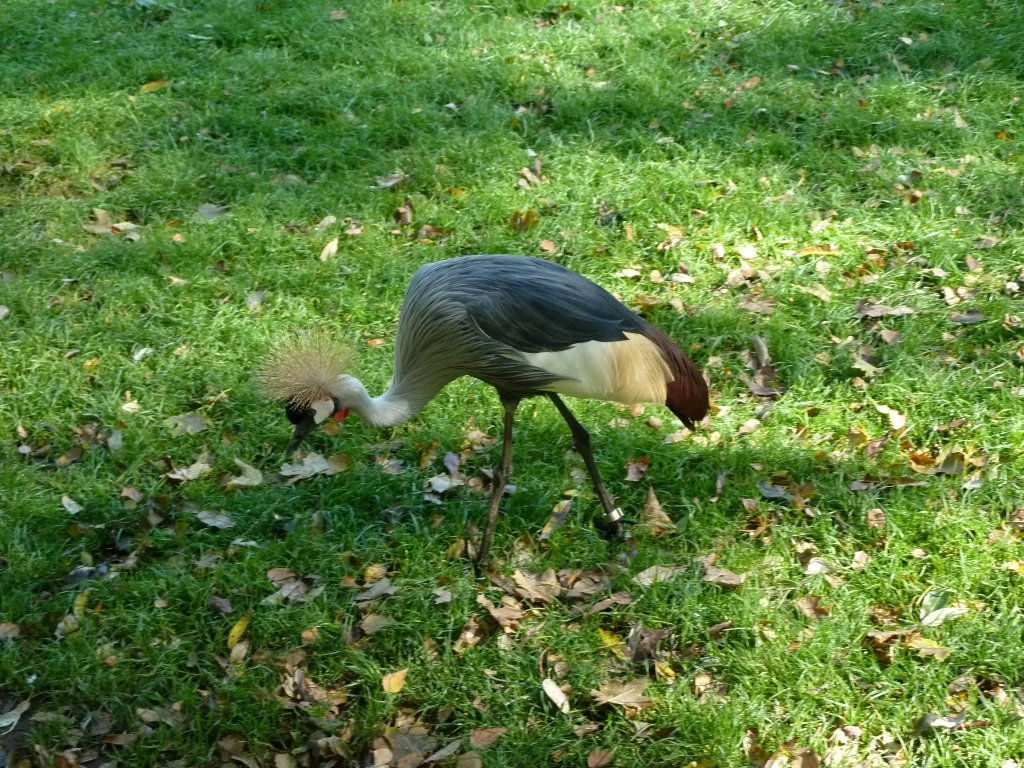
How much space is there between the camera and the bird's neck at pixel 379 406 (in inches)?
147

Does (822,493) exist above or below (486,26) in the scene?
below

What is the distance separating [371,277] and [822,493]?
9.16 feet

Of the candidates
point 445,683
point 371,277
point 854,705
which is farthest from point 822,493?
point 371,277

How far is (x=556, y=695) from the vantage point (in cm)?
348

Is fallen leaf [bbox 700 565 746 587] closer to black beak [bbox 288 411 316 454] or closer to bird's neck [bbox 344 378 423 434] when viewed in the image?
bird's neck [bbox 344 378 423 434]

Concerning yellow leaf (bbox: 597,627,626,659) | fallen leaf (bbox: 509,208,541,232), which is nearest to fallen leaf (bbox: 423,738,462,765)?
yellow leaf (bbox: 597,627,626,659)

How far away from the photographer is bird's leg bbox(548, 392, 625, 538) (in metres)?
3.96

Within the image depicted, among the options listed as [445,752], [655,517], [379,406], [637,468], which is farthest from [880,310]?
[445,752]

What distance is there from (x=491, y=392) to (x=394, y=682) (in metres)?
1.80

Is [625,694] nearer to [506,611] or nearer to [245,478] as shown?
[506,611]

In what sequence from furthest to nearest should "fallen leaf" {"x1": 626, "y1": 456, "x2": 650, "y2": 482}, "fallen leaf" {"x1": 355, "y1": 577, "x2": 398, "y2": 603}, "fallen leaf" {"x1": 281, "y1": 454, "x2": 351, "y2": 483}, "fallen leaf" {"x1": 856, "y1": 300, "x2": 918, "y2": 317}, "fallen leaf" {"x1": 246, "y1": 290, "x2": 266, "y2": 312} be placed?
"fallen leaf" {"x1": 246, "y1": 290, "x2": 266, "y2": 312}
"fallen leaf" {"x1": 856, "y1": 300, "x2": 918, "y2": 317}
"fallen leaf" {"x1": 281, "y1": 454, "x2": 351, "y2": 483}
"fallen leaf" {"x1": 626, "y1": 456, "x2": 650, "y2": 482}
"fallen leaf" {"x1": 355, "y1": 577, "x2": 398, "y2": 603}

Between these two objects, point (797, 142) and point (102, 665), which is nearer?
point (102, 665)

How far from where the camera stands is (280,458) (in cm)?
469

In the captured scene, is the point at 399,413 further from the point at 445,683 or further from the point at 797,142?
the point at 797,142
